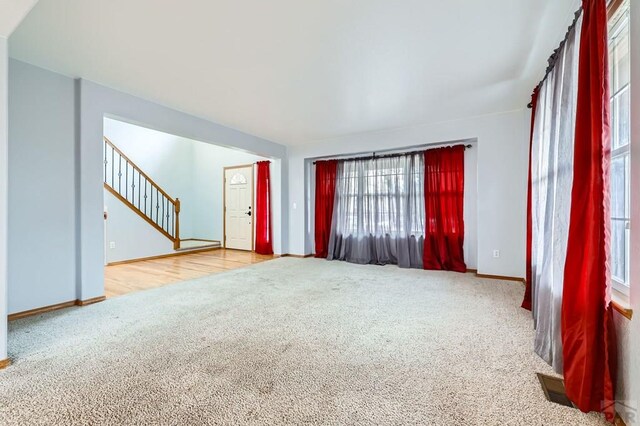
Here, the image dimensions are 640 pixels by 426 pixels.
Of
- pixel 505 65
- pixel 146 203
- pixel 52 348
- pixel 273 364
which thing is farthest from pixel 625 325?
pixel 146 203

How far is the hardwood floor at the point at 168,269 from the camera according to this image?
3.96m

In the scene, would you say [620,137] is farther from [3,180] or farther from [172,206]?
[172,206]

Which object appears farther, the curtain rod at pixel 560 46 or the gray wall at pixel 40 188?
the gray wall at pixel 40 188

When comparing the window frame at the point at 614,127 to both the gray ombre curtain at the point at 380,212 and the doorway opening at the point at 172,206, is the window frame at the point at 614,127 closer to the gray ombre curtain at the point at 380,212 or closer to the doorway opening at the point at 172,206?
the gray ombre curtain at the point at 380,212

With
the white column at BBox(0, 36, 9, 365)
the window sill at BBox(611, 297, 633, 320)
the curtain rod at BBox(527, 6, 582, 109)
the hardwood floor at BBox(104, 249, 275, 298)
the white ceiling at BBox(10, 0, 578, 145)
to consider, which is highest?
the white ceiling at BBox(10, 0, 578, 145)

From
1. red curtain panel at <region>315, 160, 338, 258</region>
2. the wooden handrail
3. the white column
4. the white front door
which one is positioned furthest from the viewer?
the white front door

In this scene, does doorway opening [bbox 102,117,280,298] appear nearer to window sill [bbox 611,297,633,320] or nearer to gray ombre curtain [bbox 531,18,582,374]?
gray ombre curtain [bbox 531,18,582,374]

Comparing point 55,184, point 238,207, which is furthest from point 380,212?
point 55,184

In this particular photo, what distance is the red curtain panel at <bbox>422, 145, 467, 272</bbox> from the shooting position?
4711mm

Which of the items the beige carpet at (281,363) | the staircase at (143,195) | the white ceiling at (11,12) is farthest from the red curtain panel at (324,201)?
the white ceiling at (11,12)

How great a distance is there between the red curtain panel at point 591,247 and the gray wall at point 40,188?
14.0ft

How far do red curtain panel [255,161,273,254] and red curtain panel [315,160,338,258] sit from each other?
117 centimetres

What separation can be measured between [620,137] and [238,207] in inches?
270

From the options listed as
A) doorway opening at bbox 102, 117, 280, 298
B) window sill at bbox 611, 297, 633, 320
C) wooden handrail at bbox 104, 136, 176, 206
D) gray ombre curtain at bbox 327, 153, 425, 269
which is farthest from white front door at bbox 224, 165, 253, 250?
window sill at bbox 611, 297, 633, 320
